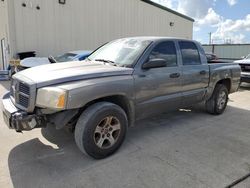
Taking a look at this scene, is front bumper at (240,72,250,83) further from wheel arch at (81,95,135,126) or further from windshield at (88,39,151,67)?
wheel arch at (81,95,135,126)

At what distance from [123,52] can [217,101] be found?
2922mm

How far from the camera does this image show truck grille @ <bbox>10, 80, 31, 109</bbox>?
3124mm

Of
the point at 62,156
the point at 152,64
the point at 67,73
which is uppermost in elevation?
the point at 152,64

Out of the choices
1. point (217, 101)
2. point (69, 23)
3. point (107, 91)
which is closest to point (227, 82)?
point (217, 101)

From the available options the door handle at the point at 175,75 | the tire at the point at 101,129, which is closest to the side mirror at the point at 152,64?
the door handle at the point at 175,75

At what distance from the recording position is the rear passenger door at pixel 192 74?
4.71m

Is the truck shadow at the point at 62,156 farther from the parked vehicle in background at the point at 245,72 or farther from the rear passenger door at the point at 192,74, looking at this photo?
the parked vehicle in background at the point at 245,72

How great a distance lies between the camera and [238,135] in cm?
451

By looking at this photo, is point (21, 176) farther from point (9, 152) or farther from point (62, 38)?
point (62, 38)

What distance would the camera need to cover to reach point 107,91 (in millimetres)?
3348

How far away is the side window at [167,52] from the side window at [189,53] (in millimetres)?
273

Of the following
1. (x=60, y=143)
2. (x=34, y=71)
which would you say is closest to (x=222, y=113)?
(x=60, y=143)

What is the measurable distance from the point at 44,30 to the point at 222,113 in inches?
373

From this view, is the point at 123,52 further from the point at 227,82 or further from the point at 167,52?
the point at 227,82
